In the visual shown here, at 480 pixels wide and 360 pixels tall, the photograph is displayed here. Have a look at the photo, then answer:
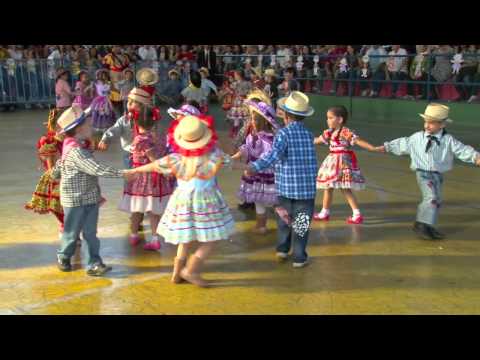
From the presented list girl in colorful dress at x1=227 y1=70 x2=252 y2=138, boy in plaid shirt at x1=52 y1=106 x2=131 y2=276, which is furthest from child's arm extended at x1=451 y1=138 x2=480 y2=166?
girl in colorful dress at x1=227 y1=70 x2=252 y2=138

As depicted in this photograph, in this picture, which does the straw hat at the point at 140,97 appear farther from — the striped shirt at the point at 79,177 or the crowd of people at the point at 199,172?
the striped shirt at the point at 79,177

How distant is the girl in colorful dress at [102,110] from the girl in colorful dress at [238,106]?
144 inches

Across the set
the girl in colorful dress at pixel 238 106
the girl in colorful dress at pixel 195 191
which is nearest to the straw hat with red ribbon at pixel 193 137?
the girl in colorful dress at pixel 195 191

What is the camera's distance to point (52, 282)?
213 inches

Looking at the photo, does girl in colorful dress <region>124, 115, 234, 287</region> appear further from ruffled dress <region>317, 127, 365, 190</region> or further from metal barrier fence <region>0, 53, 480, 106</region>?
metal barrier fence <region>0, 53, 480, 106</region>

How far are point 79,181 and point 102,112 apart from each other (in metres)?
9.97

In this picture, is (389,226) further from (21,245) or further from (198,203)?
(21,245)

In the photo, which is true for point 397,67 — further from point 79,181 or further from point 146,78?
point 79,181

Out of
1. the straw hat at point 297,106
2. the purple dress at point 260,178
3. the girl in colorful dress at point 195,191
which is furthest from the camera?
the purple dress at point 260,178

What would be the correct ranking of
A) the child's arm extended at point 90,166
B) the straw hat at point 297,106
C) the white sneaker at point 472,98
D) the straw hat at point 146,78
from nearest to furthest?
the child's arm extended at point 90,166
the straw hat at point 297,106
the straw hat at point 146,78
the white sneaker at point 472,98

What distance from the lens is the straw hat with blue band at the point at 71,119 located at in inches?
210

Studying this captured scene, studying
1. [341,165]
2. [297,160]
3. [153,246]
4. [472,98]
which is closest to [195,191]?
[297,160]

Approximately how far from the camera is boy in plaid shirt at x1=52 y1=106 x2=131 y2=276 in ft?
17.4
